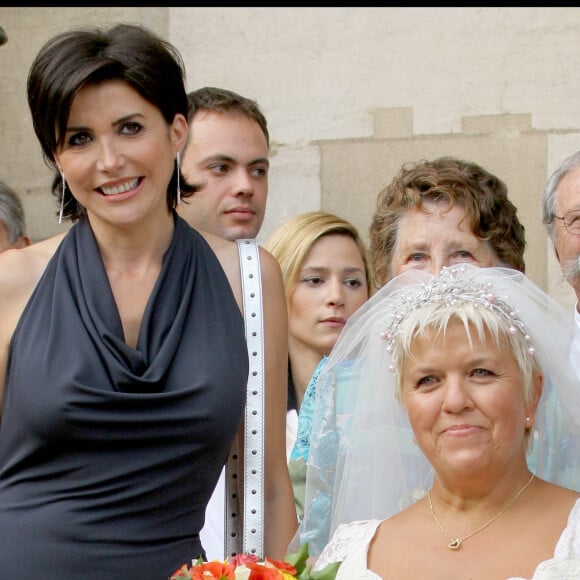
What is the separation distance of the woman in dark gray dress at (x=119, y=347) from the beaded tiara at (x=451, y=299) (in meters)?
0.36

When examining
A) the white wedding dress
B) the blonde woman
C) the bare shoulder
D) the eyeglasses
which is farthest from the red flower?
the eyeglasses

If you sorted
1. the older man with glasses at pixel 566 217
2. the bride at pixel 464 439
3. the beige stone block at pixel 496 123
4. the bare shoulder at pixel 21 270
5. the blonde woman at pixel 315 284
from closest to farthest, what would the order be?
the bride at pixel 464 439, the bare shoulder at pixel 21 270, the older man with glasses at pixel 566 217, the blonde woman at pixel 315 284, the beige stone block at pixel 496 123

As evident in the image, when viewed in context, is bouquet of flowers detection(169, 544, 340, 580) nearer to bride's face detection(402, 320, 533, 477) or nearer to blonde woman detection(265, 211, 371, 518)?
bride's face detection(402, 320, 533, 477)

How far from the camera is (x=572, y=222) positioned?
4.23 meters

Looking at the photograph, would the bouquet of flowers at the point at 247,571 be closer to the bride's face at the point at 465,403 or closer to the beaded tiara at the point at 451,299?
the bride's face at the point at 465,403

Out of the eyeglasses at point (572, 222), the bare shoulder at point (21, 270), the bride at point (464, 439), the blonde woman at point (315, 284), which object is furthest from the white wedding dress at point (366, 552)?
the eyeglasses at point (572, 222)

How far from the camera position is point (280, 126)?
236 inches

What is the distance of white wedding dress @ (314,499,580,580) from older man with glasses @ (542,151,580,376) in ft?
4.26

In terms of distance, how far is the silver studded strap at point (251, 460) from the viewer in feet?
10.8

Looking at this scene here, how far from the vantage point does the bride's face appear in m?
2.90

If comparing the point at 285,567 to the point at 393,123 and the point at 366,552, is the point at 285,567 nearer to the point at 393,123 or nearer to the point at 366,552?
the point at 366,552

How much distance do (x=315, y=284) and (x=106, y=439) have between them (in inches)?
66.6

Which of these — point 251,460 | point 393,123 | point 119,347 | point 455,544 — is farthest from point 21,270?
point 393,123

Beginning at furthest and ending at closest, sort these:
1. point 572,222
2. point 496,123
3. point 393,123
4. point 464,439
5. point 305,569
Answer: point 393,123
point 496,123
point 572,222
point 464,439
point 305,569
